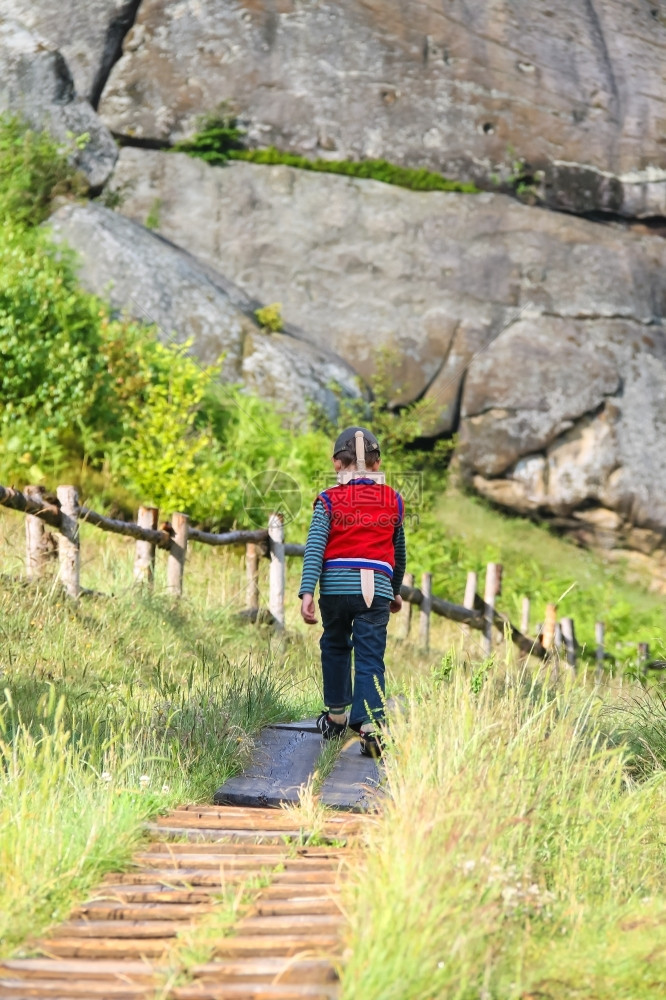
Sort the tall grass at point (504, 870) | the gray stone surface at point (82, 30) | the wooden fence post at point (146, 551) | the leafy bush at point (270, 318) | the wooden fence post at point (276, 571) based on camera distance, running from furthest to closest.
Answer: the gray stone surface at point (82, 30), the leafy bush at point (270, 318), the wooden fence post at point (276, 571), the wooden fence post at point (146, 551), the tall grass at point (504, 870)

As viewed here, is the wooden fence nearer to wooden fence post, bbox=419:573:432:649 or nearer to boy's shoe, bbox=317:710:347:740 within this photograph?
wooden fence post, bbox=419:573:432:649

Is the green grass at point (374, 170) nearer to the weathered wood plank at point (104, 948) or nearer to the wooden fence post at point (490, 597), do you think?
the wooden fence post at point (490, 597)

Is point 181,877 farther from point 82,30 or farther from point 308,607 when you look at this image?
point 82,30

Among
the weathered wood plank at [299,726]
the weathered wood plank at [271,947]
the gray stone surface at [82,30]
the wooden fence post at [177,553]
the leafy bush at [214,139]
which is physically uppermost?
the gray stone surface at [82,30]

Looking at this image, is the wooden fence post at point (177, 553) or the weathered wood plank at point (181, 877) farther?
the wooden fence post at point (177, 553)

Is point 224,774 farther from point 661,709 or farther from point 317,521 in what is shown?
point 661,709

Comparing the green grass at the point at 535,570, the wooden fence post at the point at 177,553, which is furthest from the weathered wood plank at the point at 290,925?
the green grass at the point at 535,570

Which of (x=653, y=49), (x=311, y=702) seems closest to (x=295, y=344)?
(x=653, y=49)

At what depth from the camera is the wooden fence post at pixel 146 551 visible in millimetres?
8453

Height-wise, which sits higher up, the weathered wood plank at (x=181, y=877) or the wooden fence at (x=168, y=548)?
the weathered wood plank at (x=181, y=877)

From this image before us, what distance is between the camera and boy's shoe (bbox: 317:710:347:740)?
17.6 ft

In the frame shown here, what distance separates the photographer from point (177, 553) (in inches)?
349

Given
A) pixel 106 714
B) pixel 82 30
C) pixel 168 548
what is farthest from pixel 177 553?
pixel 82 30

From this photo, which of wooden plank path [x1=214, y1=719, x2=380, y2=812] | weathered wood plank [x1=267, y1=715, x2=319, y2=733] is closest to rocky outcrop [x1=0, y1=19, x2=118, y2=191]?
weathered wood plank [x1=267, y1=715, x2=319, y2=733]
